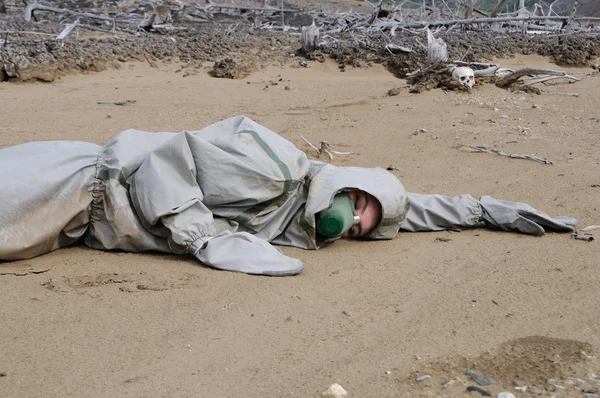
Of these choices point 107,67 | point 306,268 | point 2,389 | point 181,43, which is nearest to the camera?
point 2,389

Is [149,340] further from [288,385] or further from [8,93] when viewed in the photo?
[8,93]

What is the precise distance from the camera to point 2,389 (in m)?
1.96

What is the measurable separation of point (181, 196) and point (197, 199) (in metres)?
0.08

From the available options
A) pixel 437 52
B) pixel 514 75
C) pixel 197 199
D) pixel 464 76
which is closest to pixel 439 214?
pixel 197 199

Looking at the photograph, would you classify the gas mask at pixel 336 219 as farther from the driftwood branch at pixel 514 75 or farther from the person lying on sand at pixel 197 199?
the driftwood branch at pixel 514 75

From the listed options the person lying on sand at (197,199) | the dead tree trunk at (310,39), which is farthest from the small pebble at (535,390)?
the dead tree trunk at (310,39)

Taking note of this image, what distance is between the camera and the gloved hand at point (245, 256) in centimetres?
278

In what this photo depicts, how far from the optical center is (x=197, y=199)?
292 cm

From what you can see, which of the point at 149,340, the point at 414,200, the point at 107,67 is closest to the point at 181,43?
the point at 107,67

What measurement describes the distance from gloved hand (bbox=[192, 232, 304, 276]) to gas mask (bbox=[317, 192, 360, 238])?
252mm

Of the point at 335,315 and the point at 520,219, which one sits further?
the point at 520,219

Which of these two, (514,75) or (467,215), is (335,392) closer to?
(467,215)

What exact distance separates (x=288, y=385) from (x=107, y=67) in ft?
21.7

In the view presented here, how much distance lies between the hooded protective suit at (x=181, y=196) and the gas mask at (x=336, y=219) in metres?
0.04
